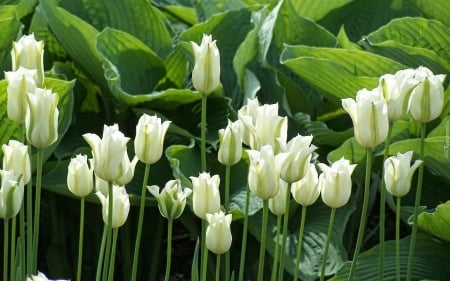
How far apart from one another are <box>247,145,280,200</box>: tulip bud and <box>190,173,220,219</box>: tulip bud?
94 mm

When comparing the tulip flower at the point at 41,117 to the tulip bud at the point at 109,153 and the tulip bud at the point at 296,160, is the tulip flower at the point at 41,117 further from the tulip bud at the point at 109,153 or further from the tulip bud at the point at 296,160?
the tulip bud at the point at 296,160

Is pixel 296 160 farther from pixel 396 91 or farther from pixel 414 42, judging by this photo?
pixel 414 42

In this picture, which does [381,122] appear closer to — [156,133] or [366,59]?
[156,133]

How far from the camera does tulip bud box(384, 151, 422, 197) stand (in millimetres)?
1488

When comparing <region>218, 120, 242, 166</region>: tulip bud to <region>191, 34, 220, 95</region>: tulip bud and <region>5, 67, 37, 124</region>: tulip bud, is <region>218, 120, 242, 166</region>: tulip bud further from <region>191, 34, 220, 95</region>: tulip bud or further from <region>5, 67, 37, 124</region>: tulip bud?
<region>5, 67, 37, 124</region>: tulip bud

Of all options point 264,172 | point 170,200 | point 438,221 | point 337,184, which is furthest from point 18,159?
point 438,221

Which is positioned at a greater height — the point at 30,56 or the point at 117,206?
the point at 30,56

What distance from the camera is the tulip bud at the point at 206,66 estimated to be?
4.97 feet

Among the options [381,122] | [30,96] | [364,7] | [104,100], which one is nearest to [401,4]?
[364,7]

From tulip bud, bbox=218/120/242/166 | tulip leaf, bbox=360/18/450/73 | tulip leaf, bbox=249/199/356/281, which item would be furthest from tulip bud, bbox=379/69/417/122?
tulip leaf, bbox=360/18/450/73

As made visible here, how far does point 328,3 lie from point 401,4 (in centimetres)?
22

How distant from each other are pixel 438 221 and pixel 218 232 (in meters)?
0.80

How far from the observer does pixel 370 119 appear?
54.5 inches

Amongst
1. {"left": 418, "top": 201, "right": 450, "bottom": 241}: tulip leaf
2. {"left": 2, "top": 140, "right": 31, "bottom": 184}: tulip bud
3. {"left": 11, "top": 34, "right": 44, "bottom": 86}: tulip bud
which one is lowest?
{"left": 418, "top": 201, "right": 450, "bottom": 241}: tulip leaf
